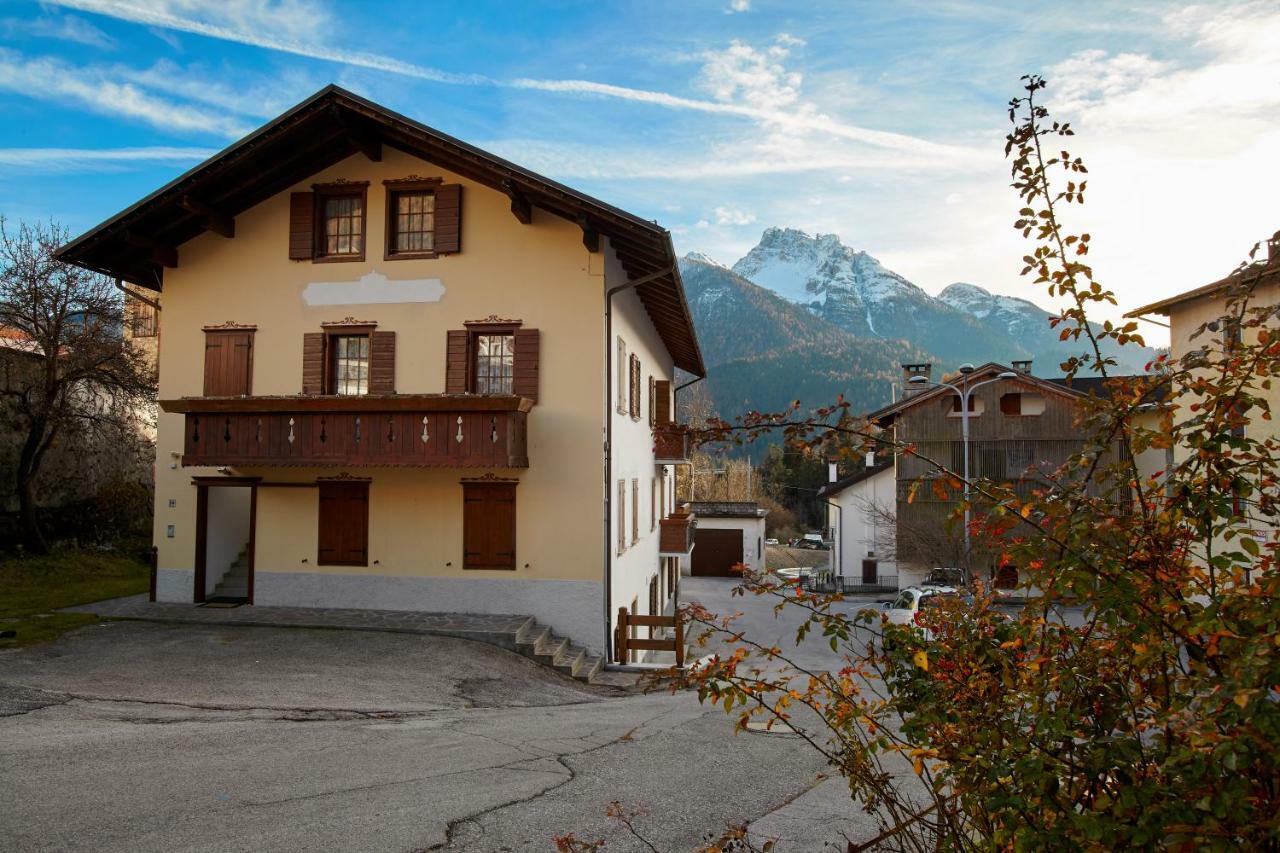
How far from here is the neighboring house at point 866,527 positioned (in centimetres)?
4086

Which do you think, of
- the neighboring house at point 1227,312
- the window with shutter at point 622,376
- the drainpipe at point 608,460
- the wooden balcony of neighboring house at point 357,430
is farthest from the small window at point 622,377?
the neighboring house at point 1227,312

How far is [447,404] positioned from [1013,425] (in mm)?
29299

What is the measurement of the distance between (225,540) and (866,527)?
3371 cm

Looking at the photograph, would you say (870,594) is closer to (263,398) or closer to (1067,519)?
(263,398)

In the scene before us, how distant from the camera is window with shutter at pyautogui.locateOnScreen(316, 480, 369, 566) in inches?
624

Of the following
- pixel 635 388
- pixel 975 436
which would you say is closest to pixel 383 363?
pixel 635 388

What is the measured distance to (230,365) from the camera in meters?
16.4

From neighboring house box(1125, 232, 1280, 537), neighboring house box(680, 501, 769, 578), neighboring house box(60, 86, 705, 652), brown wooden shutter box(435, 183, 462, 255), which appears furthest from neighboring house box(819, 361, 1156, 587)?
brown wooden shutter box(435, 183, 462, 255)

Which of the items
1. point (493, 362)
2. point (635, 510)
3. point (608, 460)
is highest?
point (493, 362)

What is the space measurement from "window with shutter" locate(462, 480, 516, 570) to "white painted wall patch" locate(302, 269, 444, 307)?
11.9 feet

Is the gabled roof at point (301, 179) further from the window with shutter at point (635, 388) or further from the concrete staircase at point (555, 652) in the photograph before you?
the concrete staircase at point (555, 652)

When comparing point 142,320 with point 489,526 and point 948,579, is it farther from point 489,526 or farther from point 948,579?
point 948,579

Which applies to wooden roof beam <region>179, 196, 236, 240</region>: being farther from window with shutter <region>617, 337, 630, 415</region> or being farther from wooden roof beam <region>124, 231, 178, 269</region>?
window with shutter <region>617, 337, 630, 415</region>

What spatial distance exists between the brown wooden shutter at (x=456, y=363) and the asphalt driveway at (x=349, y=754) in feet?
15.3
